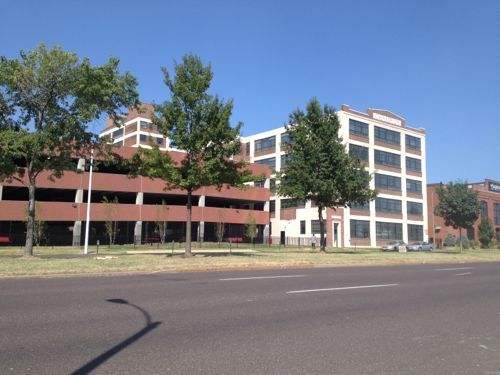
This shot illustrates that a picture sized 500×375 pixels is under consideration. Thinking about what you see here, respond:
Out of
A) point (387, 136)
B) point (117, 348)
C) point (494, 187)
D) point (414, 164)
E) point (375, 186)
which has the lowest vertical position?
point (117, 348)

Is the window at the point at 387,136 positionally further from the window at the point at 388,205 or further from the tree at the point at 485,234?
the tree at the point at 485,234

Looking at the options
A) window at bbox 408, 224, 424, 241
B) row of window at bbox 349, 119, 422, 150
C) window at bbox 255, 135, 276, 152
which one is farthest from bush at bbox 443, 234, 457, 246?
window at bbox 255, 135, 276, 152

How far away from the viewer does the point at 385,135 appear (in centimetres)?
6662

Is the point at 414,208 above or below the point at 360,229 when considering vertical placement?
above

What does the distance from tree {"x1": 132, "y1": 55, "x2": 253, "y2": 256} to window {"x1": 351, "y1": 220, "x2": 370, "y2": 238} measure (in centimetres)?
3987

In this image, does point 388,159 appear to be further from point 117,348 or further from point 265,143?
point 117,348

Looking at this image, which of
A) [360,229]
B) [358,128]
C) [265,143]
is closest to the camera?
[360,229]

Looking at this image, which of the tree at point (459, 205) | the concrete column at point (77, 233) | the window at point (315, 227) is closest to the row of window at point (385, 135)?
the window at point (315, 227)

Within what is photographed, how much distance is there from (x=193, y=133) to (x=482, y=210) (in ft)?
240

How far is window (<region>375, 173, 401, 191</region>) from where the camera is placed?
212ft

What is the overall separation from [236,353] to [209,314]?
258 cm

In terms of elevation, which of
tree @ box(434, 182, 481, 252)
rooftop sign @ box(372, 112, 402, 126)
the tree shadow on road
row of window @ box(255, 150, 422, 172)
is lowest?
the tree shadow on road

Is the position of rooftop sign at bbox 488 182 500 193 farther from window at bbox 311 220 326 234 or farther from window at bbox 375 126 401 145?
window at bbox 311 220 326 234

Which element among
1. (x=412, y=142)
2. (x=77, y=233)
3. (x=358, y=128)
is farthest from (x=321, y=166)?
(x=412, y=142)
